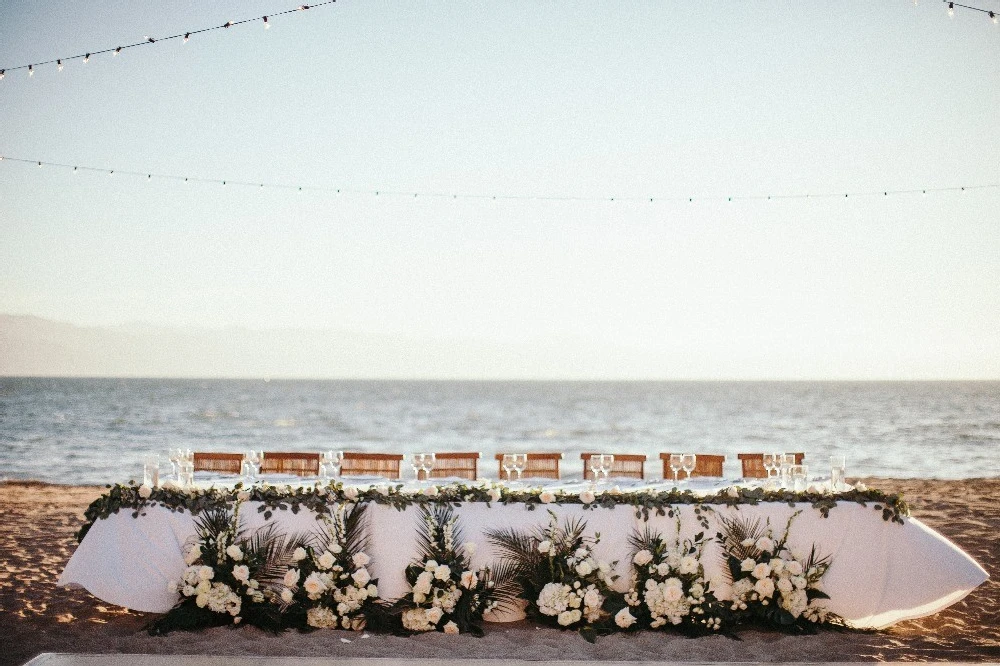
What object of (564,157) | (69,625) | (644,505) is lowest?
(69,625)

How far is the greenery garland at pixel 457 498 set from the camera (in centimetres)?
465

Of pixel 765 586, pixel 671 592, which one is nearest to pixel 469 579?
pixel 671 592

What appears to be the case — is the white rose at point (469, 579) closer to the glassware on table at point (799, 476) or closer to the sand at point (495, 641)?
the sand at point (495, 641)

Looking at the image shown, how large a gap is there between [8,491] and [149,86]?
7.01m

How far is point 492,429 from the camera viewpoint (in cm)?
3378

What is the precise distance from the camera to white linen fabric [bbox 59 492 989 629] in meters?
4.53

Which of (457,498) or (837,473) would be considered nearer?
(457,498)

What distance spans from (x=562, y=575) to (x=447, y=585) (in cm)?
69

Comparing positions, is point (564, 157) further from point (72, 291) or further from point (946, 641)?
point (72, 291)

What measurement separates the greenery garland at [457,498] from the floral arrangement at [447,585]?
18 cm

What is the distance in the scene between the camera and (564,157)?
12.7 m

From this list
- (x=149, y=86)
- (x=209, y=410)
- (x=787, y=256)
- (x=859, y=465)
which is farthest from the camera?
(x=209, y=410)

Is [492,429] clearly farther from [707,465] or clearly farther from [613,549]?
[613,549]

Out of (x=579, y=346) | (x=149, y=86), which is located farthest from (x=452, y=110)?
(x=579, y=346)
